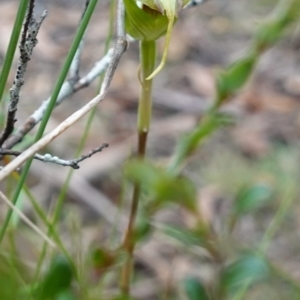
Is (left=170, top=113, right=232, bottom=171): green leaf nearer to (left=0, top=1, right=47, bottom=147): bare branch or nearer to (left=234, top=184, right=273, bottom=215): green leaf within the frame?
(left=234, top=184, right=273, bottom=215): green leaf

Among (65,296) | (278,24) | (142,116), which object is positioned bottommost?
(65,296)

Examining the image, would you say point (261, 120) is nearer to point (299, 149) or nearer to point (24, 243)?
point (299, 149)

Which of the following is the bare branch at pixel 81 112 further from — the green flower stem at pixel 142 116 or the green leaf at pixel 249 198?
the green leaf at pixel 249 198

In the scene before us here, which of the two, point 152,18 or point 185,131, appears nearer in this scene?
point 152,18

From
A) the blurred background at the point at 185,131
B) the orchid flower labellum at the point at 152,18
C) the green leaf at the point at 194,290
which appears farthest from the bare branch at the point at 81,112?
the blurred background at the point at 185,131

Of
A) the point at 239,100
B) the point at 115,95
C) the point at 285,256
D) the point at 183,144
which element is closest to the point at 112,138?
the point at 115,95

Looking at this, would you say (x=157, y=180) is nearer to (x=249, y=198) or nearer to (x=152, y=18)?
(x=152, y=18)

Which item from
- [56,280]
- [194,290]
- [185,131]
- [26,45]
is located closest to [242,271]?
[194,290]
